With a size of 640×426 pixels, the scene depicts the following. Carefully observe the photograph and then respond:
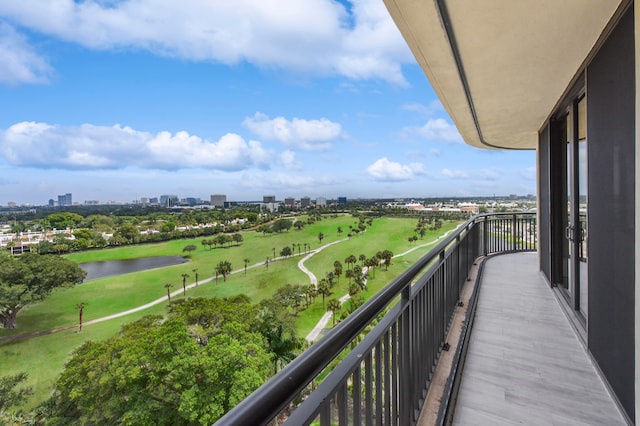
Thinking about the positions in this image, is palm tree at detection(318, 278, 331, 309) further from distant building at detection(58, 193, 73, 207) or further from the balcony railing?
the balcony railing

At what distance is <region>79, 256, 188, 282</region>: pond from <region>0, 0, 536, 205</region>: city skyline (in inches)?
323

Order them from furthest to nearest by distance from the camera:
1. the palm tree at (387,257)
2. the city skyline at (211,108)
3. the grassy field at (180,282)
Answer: the palm tree at (387,257), the city skyline at (211,108), the grassy field at (180,282)

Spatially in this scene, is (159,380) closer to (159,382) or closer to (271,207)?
(159,382)

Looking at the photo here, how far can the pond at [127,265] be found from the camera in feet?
106

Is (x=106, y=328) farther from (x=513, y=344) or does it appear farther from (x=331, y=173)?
(x=331, y=173)

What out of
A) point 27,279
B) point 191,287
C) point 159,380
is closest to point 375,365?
point 159,380

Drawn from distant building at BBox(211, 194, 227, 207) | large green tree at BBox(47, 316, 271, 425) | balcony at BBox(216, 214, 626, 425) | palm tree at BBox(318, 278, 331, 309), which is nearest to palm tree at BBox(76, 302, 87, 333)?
large green tree at BBox(47, 316, 271, 425)

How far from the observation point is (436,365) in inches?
77.2

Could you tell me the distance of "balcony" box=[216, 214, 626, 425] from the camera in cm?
64

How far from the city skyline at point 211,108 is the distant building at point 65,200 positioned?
653 mm

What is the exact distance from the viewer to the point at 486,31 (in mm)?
1771

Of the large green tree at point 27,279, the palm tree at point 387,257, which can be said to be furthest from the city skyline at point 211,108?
the palm tree at point 387,257

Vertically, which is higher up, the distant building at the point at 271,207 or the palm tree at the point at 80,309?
the distant building at the point at 271,207

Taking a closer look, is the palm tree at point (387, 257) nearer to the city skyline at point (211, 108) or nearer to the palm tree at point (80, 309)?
the city skyline at point (211, 108)
